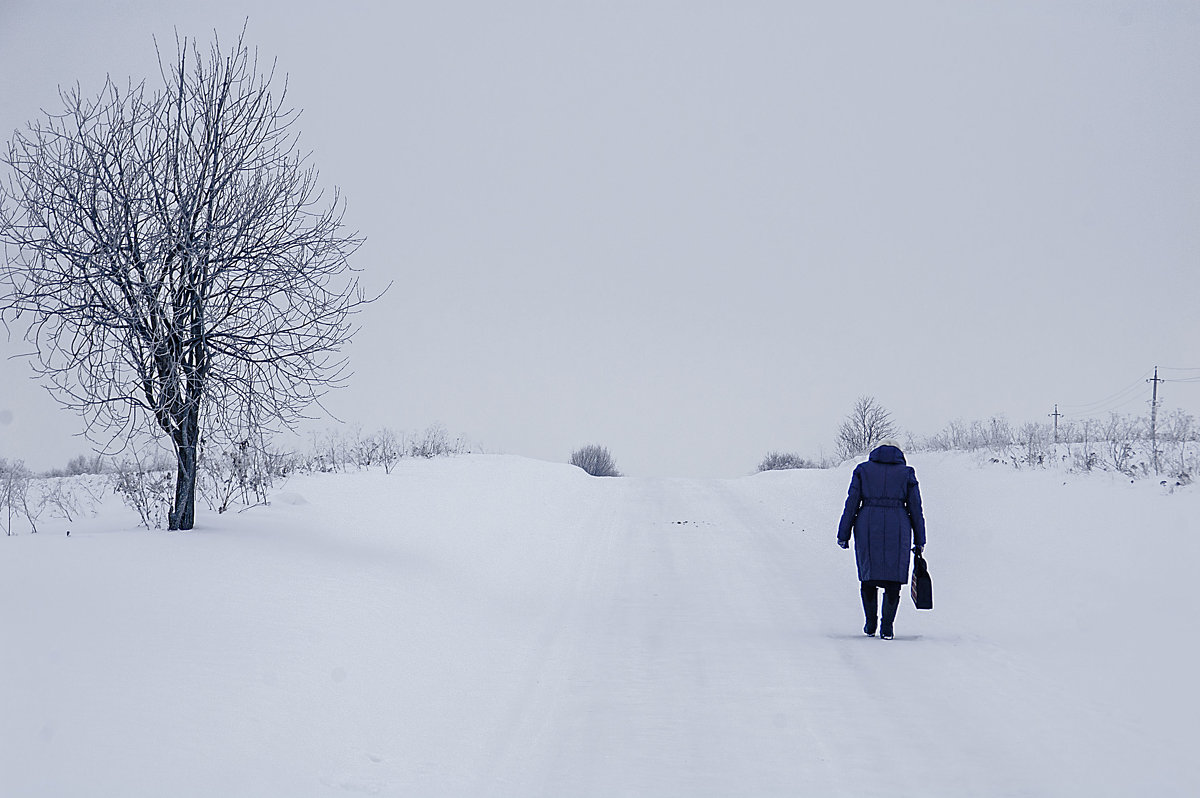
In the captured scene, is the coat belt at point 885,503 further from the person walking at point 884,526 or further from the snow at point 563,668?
the snow at point 563,668

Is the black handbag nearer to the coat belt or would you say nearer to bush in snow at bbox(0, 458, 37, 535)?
the coat belt

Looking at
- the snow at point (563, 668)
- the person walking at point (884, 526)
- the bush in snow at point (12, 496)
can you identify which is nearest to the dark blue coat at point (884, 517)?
the person walking at point (884, 526)

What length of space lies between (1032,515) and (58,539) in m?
14.6

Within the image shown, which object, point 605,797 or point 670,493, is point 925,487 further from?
point 605,797

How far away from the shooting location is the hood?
10.4 m

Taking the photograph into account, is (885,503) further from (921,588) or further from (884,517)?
(921,588)

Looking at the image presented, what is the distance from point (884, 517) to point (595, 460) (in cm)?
4436

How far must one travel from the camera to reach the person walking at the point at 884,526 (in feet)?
32.2

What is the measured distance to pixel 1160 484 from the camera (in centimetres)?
1359

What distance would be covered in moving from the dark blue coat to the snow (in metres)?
0.85

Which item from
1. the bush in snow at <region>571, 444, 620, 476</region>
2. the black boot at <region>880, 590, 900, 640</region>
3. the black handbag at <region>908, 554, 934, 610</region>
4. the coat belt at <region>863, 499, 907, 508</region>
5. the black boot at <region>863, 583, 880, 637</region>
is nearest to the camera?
the black boot at <region>880, 590, 900, 640</region>

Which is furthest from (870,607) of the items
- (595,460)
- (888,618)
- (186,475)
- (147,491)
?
(595,460)

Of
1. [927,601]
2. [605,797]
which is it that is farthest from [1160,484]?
[605,797]

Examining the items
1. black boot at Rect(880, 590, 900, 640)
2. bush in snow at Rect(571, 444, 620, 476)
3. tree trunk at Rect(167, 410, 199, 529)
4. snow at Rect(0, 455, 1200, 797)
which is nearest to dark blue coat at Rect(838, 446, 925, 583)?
black boot at Rect(880, 590, 900, 640)
